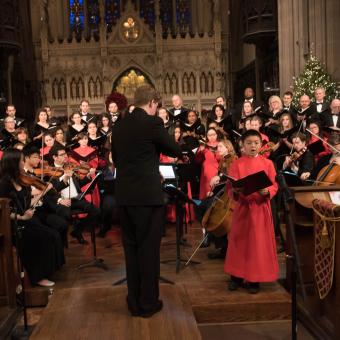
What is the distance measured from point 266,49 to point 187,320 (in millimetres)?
12589

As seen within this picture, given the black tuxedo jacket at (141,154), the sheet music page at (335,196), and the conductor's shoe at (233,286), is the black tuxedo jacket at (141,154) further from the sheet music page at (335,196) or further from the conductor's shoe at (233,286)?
the conductor's shoe at (233,286)

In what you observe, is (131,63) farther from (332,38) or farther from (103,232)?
(103,232)

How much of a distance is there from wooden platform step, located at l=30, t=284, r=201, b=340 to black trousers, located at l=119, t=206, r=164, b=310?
0.47ft

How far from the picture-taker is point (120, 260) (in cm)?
542

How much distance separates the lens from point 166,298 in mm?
3639

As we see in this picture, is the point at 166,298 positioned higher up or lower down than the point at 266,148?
lower down

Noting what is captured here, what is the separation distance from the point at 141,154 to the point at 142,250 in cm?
64

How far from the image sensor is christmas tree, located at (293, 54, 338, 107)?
9.41 metres

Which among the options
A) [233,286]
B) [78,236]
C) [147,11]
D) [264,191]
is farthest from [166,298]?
[147,11]

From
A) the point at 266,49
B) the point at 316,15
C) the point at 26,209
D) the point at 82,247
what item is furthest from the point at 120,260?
the point at 266,49

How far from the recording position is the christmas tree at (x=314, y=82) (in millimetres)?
9406

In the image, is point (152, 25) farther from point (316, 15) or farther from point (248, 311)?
point (248, 311)

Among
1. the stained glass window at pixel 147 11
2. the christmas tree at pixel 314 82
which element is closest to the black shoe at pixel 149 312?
the christmas tree at pixel 314 82

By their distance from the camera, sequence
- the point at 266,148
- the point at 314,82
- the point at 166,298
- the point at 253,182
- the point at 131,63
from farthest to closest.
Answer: the point at 131,63, the point at 314,82, the point at 266,148, the point at 253,182, the point at 166,298
